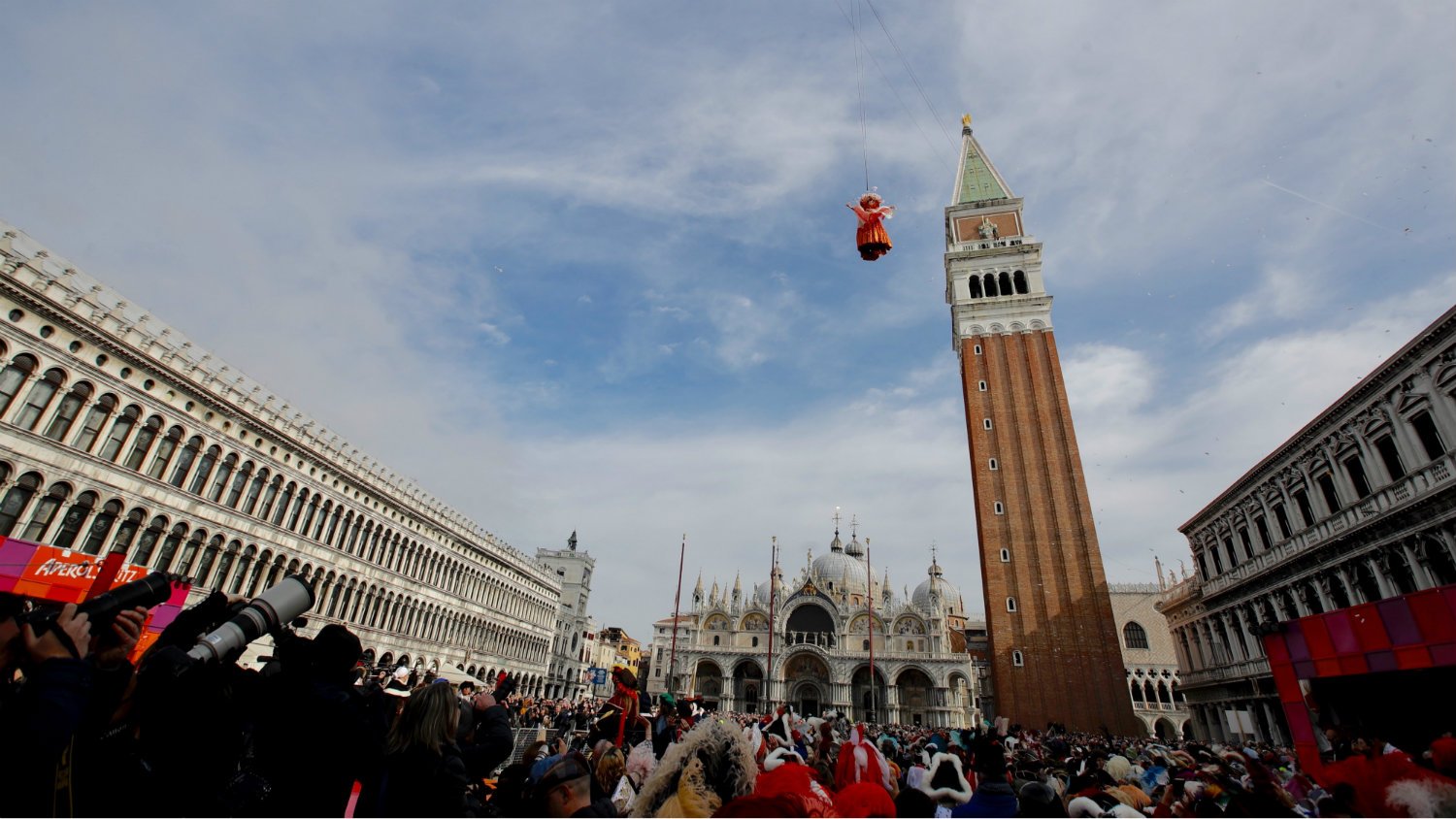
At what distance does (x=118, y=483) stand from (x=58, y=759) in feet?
80.2

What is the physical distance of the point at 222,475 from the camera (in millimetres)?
24078

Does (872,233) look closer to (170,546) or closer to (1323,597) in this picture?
(1323,597)

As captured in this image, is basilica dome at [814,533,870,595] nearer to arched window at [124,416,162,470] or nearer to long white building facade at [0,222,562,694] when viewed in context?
long white building facade at [0,222,562,694]

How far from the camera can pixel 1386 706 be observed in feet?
54.0

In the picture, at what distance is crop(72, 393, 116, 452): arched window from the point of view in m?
19.1

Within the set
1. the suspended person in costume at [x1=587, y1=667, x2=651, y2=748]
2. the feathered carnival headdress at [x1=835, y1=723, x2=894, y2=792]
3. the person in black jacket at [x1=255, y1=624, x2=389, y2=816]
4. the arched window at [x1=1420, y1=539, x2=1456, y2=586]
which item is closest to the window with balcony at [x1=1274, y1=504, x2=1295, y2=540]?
the arched window at [x1=1420, y1=539, x2=1456, y2=586]

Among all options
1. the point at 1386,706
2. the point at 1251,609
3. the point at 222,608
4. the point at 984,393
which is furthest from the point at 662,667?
the point at 222,608

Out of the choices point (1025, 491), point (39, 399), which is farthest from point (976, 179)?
point (39, 399)

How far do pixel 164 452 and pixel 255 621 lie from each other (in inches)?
1001

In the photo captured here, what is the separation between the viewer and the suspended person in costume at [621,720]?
6031 mm

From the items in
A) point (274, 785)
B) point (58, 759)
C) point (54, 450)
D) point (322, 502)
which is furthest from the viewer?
point (322, 502)

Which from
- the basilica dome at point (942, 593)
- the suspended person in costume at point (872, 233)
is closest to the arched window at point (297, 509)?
the suspended person in costume at point (872, 233)

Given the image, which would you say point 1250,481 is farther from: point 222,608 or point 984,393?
point 222,608

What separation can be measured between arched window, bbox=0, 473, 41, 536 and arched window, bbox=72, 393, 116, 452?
4.51 ft
